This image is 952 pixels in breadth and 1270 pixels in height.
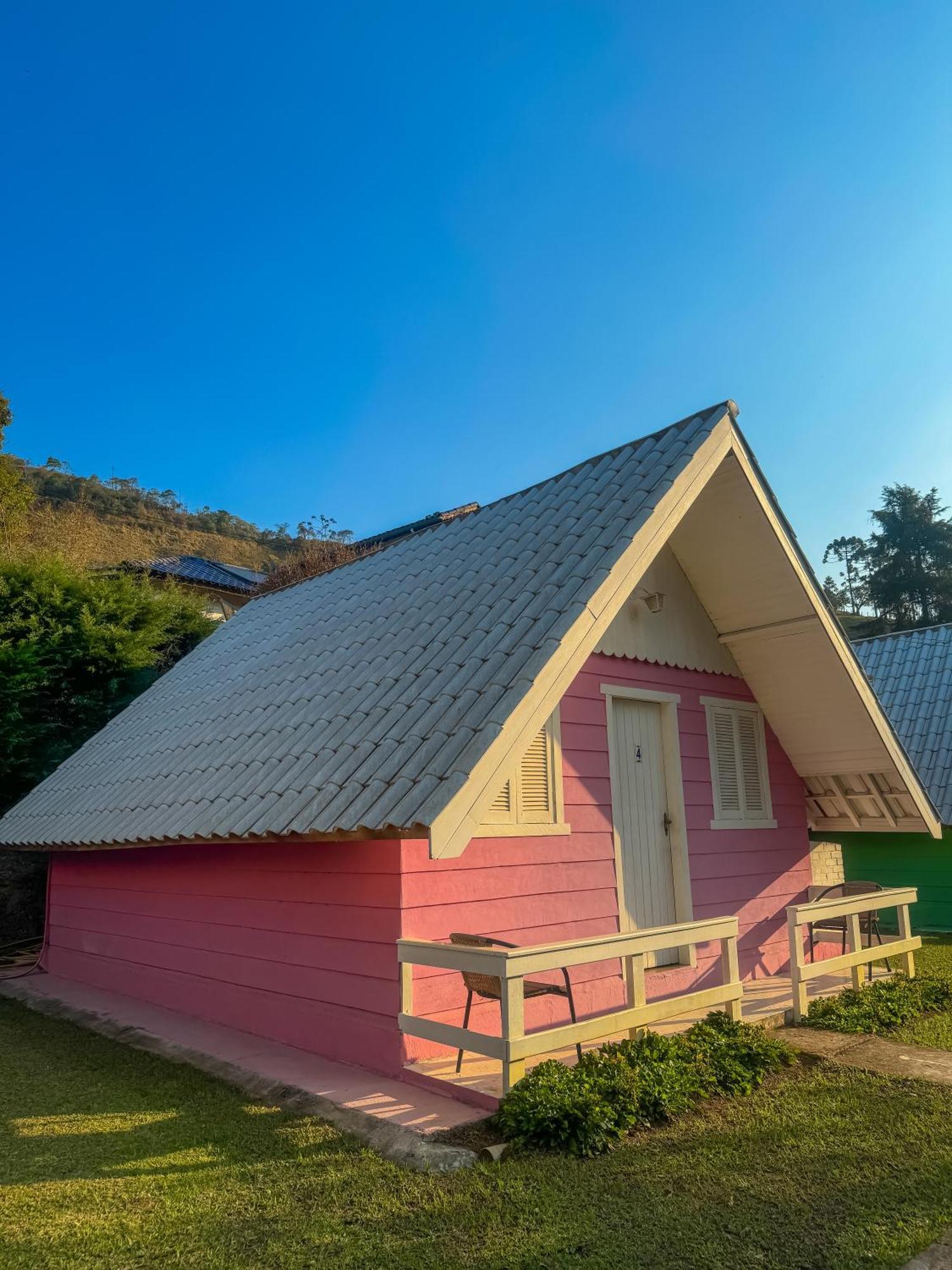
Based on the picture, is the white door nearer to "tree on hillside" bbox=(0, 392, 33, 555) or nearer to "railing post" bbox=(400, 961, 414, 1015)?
"railing post" bbox=(400, 961, 414, 1015)

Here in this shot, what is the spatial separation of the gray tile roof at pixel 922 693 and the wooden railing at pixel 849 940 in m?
5.60

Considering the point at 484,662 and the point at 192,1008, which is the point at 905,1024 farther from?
the point at 192,1008

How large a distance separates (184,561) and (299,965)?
90.2 ft

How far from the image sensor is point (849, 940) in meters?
8.72

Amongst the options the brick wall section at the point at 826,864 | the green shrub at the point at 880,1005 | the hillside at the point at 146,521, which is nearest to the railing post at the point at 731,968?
the green shrub at the point at 880,1005

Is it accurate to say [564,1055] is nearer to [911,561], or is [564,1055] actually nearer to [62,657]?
[62,657]

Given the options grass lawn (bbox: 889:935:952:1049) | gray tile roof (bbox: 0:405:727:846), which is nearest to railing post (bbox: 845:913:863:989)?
grass lawn (bbox: 889:935:952:1049)

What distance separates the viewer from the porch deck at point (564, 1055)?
5.05 metres

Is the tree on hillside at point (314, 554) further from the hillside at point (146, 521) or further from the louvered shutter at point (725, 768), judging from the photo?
the louvered shutter at point (725, 768)

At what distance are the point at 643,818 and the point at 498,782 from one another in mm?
3742

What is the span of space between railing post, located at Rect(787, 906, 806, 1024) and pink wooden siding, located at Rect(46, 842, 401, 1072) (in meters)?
3.50

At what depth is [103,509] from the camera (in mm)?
55500

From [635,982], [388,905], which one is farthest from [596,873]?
[388,905]

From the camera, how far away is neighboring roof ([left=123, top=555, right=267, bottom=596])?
87.5ft
